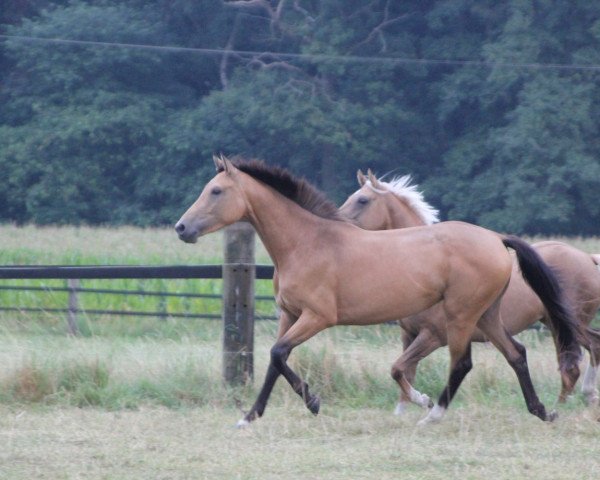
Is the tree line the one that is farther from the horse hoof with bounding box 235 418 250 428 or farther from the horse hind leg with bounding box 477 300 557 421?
the horse hoof with bounding box 235 418 250 428

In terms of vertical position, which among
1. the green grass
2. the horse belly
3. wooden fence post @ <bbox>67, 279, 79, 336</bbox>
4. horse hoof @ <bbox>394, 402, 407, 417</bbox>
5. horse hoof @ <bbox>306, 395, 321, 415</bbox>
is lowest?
the green grass

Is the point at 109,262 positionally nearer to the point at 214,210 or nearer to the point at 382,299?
the point at 214,210

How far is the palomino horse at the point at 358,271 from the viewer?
291 inches

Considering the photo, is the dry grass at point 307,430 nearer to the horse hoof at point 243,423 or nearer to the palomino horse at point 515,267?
the horse hoof at point 243,423

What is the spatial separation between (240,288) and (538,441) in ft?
9.07

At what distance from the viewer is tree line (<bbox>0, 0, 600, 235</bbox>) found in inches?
1266

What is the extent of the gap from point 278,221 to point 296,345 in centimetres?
93

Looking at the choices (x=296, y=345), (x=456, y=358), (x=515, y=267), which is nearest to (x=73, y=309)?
(x=515, y=267)

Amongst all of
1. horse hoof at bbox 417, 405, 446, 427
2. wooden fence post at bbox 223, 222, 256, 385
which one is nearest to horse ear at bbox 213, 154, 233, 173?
wooden fence post at bbox 223, 222, 256, 385

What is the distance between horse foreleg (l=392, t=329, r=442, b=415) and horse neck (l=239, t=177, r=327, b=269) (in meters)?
1.17

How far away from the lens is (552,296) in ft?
25.9

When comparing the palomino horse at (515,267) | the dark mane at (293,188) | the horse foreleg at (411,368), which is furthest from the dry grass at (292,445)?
the dark mane at (293,188)

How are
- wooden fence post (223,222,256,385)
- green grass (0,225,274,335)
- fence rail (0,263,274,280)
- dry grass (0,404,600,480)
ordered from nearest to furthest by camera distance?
dry grass (0,404,600,480) → wooden fence post (223,222,256,385) → fence rail (0,263,274,280) → green grass (0,225,274,335)

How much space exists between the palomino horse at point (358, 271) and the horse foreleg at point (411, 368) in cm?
33
